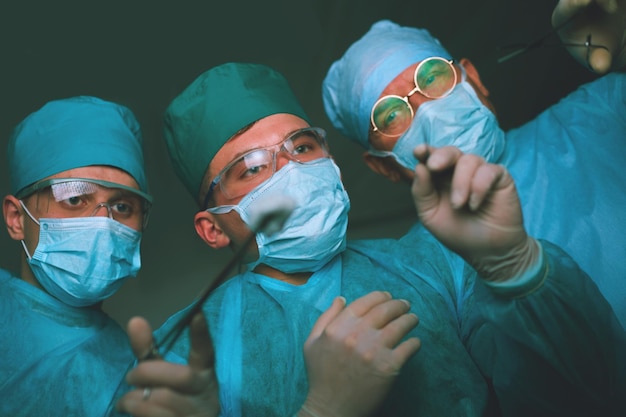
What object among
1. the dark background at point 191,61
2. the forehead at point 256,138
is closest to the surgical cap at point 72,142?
the forehead at point 256,138

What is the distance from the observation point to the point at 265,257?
1882 millimetres

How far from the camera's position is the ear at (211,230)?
2.03m

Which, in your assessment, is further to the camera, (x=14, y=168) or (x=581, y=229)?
(x=14, y=168)

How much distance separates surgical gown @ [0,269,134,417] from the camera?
1729mm

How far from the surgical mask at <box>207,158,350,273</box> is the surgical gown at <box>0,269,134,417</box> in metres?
0.51

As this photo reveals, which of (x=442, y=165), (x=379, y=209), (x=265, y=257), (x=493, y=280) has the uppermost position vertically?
(x=442, y=165)

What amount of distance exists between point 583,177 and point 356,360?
39.1 inches

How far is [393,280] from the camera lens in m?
1.92

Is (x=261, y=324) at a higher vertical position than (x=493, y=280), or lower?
lower

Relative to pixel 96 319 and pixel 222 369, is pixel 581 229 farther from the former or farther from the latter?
pixel 96 319

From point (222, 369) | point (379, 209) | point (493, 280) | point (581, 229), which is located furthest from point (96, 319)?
point (379, 209)

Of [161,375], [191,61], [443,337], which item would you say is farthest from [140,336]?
[191,61]

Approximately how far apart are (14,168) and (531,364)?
5.30ft

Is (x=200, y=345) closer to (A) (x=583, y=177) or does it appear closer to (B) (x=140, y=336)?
(B) (x=140, y=336)
